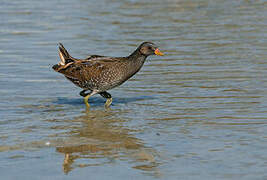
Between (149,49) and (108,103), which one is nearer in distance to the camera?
(149,49)

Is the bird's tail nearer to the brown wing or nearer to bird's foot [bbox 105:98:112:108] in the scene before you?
the brown wing

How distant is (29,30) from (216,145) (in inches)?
399

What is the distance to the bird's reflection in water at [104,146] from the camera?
21.6 ft

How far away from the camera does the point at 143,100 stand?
32.6 ft

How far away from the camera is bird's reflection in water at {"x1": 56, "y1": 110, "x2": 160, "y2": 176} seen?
21.6 feet

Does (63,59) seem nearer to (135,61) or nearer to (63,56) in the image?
(63,56)

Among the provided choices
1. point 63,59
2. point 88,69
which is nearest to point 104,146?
point 88,69

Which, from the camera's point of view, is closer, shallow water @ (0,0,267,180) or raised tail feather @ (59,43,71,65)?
shallow water @ (0,0,267,180)

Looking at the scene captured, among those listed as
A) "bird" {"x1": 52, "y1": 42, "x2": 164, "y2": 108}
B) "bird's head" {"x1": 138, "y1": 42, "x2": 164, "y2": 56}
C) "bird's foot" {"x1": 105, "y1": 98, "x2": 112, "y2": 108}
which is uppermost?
"bird's head" {"x1": 138, "y1": 42, "x2": 164, "y2": 56}

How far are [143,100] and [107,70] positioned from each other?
819mm

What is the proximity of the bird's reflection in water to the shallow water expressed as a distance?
12mm

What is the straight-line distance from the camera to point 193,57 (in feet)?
42.3

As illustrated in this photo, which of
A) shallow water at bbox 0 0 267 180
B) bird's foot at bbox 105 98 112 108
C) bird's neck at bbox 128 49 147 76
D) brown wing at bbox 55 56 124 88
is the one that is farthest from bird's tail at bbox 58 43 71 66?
bird's neck at bbox 128 49 147 76

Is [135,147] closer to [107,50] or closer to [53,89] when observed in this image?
[53,89]
